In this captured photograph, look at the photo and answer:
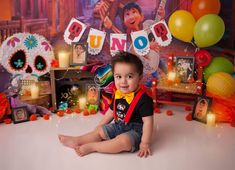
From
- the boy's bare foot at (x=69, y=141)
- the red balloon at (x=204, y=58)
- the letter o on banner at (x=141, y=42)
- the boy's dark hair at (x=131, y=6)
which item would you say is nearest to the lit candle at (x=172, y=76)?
the red balloon at (x=204, y=58)

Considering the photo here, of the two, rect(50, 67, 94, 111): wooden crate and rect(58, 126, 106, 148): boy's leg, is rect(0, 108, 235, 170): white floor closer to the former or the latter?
rect(58, 126, 106, 148): boy's leg

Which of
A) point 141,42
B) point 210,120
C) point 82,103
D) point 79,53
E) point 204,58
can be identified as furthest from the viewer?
point 141,42

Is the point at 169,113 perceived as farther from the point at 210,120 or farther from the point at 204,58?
the point at 204,58

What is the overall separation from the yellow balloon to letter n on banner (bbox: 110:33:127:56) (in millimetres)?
515

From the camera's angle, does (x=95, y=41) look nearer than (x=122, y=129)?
No

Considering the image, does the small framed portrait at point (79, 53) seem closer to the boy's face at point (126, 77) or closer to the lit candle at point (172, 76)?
the lit candle at point (172, 76)

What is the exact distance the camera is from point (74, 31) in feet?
10.3

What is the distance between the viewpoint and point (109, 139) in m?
2.13

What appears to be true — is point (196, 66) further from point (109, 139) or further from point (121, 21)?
point (109, 139)

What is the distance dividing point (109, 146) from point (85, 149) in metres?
0.15

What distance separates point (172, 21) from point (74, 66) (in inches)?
38.6

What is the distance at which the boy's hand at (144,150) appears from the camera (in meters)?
1.97

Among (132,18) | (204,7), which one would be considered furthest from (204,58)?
(132,18)

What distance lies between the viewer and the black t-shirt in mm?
2059
